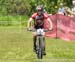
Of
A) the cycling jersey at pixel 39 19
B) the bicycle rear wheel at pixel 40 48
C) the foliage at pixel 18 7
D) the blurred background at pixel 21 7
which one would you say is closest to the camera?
the bicycle rear wheel at pixel 40 48

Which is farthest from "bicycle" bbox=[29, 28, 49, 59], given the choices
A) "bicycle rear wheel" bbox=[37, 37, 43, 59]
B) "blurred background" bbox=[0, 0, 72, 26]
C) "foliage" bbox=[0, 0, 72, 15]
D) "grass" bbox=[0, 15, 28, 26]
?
"foliage" bbox=[0, 0, 72, 15]

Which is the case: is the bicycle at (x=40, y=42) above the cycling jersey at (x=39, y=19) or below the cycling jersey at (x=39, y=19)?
below

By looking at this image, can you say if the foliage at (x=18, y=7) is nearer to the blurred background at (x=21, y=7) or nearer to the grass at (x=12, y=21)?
the blurred background at (x=21, y=7)

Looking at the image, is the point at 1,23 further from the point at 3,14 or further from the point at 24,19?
the point at 3,14

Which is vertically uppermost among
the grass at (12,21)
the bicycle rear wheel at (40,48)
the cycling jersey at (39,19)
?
the cycling jersey at (39,19)

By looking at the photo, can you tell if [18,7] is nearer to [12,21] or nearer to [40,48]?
[12,21]

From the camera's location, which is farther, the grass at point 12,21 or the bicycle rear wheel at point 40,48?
the grass at point 12,21

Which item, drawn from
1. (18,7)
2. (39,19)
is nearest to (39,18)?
(39,19)

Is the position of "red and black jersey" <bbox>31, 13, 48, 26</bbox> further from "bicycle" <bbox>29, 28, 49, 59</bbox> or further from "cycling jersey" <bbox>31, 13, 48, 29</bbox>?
"bicycle" <bbox>29, 28, 49, 59</bbox>

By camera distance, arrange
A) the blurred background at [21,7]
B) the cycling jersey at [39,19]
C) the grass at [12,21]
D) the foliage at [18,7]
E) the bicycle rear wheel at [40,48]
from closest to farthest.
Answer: the bicycle rear wheel at [40,48], the cycling jersey at [39,19], the grass at [12,21], the blurred background at [21,7], the foliage at [18,7]

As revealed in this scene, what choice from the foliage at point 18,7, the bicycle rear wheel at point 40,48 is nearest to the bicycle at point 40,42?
the bicycle rear wheel at point 40,48

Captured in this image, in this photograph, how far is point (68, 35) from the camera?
2002 cm

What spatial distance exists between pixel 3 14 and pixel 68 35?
27.2 m

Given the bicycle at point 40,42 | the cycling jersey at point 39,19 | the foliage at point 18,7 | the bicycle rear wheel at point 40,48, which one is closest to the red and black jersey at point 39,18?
the cycling jersey at point 39,19
